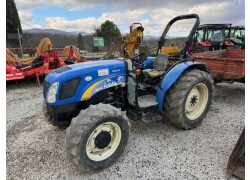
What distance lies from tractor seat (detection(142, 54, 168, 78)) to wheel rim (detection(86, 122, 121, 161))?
4.22 feet

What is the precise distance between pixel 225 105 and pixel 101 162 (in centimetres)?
361

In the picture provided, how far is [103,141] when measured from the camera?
7.58 ft

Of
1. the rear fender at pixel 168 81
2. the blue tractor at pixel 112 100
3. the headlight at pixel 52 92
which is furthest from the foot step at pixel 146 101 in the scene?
the headlight at pixel 52 92

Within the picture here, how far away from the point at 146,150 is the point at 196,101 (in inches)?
53.4

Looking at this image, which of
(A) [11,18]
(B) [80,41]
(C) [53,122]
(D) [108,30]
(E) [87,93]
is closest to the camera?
(E) [87,93]

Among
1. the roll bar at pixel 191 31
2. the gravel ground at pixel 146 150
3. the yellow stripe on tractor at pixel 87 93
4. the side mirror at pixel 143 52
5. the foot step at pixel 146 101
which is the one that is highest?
the roll bar at pixel 191 31

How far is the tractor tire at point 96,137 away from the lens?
2090 millimetres

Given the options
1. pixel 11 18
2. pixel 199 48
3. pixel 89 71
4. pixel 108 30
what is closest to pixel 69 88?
pixel 89 71

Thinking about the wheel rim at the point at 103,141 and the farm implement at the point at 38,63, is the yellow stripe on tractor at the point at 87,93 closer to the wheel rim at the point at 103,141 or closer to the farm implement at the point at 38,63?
the wheel rim at the point at 103,141

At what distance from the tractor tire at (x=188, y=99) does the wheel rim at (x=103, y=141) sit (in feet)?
3.54

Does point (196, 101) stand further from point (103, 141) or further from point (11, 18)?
point (11, 18)

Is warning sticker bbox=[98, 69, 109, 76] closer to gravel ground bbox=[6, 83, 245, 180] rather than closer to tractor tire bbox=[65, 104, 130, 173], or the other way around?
tractor tire bbox=[65, 104, 130, 173]

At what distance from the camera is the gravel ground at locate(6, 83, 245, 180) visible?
2338 mm

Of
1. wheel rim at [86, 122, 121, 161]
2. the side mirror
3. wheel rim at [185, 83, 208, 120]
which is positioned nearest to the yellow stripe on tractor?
wheel rim at [86, 122, 121, 161]
